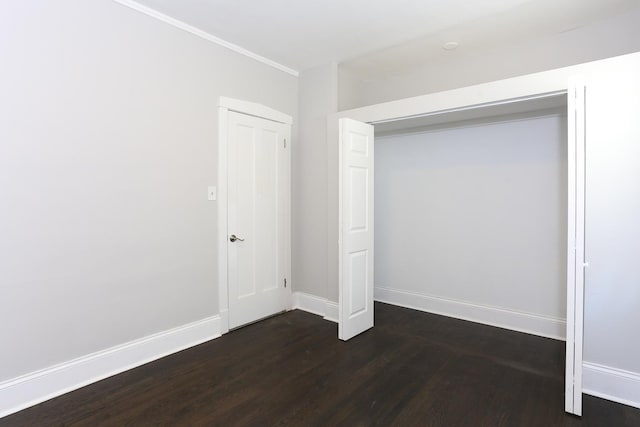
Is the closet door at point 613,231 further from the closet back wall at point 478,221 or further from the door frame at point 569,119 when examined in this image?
the closet back wall at point 478,221

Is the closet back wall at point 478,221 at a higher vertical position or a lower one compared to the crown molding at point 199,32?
lower

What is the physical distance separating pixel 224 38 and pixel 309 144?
141 cm

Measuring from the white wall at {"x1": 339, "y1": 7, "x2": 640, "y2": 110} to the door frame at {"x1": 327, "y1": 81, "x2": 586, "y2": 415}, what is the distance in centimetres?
87

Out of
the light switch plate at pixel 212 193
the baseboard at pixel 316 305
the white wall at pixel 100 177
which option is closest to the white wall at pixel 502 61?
the light switch plate at pixel 212 193

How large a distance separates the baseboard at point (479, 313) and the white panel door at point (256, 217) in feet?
4.67

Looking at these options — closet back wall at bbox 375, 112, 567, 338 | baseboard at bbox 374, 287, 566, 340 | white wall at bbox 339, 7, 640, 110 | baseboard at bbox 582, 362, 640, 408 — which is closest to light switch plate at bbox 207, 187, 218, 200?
white wall at bbox 339, 7, 640, 110

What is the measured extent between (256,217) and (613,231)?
3.01 metres

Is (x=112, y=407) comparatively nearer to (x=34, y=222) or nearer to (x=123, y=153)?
(x=34, y=222)

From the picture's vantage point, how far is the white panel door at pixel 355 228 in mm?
3195

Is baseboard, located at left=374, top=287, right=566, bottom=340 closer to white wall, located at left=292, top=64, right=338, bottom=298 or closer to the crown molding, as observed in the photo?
white wall, located at left=292, top=64, right=338, bottom=298

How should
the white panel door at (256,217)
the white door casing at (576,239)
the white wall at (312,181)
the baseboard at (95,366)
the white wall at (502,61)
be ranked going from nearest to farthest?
the white door casing at (576,239) → the baseboard at (95,366) → the white wall at (502,61) → the white panel door at (256,217) → the white wall at (312,181)

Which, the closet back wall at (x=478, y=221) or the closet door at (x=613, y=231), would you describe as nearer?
the closet door at (x=613, y=231)

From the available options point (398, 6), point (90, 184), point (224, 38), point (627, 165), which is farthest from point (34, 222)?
point (627, 165)

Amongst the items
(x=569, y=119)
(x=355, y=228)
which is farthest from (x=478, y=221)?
(x=569, y=119)
